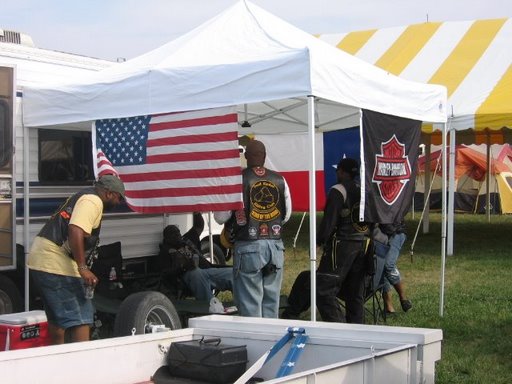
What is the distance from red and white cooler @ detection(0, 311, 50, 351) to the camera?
531cm

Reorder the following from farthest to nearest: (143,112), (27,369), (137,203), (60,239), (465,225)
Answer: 1. (465,225)
2. (137,203)
3. (143,112)
4. (60,239)
5. (27,369)

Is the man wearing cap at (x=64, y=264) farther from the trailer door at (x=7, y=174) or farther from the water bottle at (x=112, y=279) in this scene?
the water bottle at (x=112, y=279)

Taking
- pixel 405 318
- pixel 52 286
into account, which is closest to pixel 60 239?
pixel 52 286

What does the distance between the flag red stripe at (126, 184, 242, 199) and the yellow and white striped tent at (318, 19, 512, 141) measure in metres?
7.47

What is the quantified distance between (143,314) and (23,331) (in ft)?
3.33

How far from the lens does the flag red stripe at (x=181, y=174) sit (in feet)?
22.1

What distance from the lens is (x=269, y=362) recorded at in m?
4.38

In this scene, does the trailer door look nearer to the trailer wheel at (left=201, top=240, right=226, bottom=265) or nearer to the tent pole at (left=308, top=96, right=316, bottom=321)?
the tent pole at (left=308, top=96, right=316, bottom=321)

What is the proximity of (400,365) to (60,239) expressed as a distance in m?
2.98

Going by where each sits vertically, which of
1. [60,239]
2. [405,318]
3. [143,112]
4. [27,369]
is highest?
[143,112]

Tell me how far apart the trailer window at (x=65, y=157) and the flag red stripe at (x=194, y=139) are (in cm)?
155

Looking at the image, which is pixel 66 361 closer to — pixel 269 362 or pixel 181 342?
pixel 181 342

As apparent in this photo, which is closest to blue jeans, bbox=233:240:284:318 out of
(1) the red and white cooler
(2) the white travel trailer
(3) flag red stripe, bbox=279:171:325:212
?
(1) the red and white cooler

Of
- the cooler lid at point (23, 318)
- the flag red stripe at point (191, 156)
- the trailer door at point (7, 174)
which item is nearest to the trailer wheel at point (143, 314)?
the cooler lid at point (23, 318)
